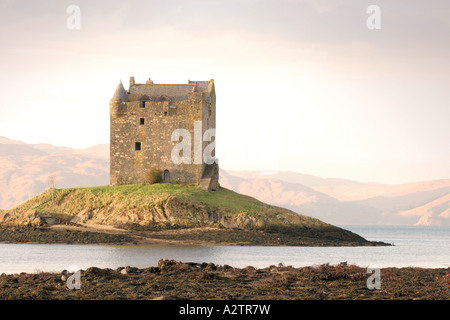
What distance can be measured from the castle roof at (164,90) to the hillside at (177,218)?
11.1 metres

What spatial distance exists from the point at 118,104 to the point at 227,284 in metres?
49.1

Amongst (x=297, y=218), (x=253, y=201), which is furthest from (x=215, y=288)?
(x=253, y=201)

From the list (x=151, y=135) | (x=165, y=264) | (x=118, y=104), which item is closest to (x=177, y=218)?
(x=151, y=135)

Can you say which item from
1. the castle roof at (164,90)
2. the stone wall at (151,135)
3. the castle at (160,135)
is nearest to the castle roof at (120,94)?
the castle at (160,135)

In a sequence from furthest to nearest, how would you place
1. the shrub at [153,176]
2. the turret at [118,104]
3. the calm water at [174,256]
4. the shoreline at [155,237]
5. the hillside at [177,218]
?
1. the turret at [118,104]
2. the shrub at [153,176]
3. the hillside at [177,218]
4. the shoreline at [155,237]
5. the calm water at [174,256]

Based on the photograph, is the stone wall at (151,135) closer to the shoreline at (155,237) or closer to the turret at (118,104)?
the turret at (118,104)

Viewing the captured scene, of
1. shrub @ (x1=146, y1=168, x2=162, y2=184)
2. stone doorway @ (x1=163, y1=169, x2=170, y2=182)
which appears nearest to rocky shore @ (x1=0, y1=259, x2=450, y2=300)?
shrub @ (x1=146, y1=168, x2=162, y2=184)

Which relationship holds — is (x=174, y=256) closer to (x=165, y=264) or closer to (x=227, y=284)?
(x=165, y=264)

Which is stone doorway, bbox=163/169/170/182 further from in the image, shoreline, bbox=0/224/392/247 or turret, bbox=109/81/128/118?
shoreline, bbox=0/224/392/247

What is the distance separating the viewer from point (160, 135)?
244ft

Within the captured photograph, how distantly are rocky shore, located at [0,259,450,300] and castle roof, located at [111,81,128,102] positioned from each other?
4338 centimetres

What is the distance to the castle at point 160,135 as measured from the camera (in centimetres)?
7388

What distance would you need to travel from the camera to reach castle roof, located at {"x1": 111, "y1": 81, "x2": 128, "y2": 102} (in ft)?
248

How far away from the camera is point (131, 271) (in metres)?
32.7
